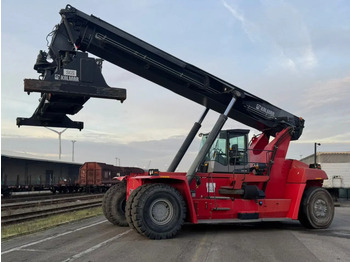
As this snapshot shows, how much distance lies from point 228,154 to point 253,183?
118 centimetres

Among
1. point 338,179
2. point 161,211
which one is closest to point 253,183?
point 161,211

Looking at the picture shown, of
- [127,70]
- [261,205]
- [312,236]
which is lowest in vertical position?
[312,236]

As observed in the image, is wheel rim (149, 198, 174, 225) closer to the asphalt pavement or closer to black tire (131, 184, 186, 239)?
black tire (131, 184, 186, 239)

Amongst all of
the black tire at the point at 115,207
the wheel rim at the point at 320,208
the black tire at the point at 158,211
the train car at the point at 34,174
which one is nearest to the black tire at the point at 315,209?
the wheel rim at the point at 320,208

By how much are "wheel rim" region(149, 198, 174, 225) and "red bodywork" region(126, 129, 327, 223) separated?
2.01ft

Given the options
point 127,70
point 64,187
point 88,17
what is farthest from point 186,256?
point 64,187

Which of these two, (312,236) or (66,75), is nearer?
(66,75)

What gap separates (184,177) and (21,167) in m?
50.3

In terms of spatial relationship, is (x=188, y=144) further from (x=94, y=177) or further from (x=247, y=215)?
(x=94, y=177)

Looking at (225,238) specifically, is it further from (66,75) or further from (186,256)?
(66,75)

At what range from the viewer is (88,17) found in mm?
9461

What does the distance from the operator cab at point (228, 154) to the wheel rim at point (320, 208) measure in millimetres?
2535

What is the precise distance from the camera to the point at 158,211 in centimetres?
912

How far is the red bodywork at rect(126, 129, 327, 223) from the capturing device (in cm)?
976
